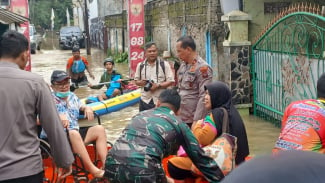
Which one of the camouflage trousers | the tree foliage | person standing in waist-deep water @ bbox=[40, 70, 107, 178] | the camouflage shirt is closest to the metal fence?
person standing in waist-deep water @ bbox=[40, 70, 107, 178]

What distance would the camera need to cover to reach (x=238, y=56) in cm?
997

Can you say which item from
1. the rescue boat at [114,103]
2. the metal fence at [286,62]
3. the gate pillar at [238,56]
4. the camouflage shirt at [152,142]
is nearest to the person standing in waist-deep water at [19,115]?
the camouflage shirt at [152,142]

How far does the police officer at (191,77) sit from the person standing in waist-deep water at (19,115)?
261 cm

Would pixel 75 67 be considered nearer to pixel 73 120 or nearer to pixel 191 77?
pixel 73 120

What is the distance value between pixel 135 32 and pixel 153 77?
31.4 feet

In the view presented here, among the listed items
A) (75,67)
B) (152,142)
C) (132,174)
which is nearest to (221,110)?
(152,142)

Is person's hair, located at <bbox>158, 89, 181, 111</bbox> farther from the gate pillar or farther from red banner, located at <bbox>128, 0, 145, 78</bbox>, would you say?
red banner, located at <bbox>128, 0, 145, 78</bbox>

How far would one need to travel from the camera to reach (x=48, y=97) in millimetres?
3381

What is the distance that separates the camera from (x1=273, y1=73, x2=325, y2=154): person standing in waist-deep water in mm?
4078

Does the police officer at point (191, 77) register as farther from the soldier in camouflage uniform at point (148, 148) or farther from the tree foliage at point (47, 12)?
the tree foliage at point (47, 12)

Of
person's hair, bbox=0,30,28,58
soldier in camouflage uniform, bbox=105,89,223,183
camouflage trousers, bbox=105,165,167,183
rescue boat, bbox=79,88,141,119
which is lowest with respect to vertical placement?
rescue boat, bbox=79,88,141,119

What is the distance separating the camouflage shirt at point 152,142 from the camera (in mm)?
3848

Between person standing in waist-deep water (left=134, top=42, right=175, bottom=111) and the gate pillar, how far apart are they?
3.36m

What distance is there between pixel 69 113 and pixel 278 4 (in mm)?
5989
